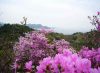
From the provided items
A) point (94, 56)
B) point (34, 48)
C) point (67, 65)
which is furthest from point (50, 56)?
point (67, 65)

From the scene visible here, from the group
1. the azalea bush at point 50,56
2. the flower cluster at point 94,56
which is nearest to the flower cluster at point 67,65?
the azalea bush at point 50,56

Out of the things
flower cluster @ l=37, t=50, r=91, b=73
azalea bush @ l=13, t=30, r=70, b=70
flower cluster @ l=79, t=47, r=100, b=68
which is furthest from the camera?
azalea bush @ l=13, t=30, r=70, b=70

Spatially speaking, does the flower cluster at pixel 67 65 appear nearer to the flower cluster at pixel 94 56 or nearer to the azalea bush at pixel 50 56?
the azalea bush at pixel 50 56

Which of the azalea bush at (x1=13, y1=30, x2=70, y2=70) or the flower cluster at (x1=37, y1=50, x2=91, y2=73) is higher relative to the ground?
the flower cluster at (x1=37, y1=50, x2=91, y2=73)

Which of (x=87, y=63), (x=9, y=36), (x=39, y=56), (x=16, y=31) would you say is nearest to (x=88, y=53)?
(x=87, y=63)

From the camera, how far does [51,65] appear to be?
9.50 feet

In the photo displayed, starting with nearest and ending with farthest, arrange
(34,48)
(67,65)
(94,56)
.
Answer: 1. (67,65)
2. (94,56)
3. (34,48)

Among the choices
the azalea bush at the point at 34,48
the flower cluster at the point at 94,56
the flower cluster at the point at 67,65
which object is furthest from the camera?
the azalea bush at the point at 34,48

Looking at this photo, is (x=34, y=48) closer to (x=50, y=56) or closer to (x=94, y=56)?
(x=50, y=56)

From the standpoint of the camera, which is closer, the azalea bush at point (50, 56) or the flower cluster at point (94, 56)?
the azalea bush at point (50, 56)

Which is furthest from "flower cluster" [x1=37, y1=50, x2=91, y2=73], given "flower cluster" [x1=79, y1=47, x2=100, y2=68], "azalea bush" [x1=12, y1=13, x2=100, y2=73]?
"flower cluster" [x1=79, y1=47, x2=100, y2=68]

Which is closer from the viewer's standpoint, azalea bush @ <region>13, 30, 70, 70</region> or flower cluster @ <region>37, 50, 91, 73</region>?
flower cluster @ <region>37, 50, 91, 73</region>

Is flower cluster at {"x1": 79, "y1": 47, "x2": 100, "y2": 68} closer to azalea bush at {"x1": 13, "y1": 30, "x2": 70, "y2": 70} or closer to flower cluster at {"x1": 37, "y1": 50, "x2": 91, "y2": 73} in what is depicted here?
flower cluster at {"x1": 37, "y1": 50, "x2": 91, "y2": 73}

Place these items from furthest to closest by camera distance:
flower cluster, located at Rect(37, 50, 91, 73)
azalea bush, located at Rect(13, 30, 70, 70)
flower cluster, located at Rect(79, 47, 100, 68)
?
1. azalea bush, located at Rect(13, 30, 70, 70)
2. flower cluster, located at Rect(79, 47, 100, 68)
3. flower cluster, located at Rect(37, 50, 91, 73)
